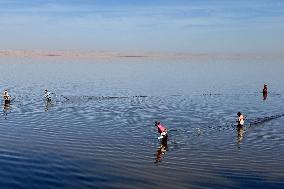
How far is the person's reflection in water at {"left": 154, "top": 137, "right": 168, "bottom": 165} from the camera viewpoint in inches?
1071

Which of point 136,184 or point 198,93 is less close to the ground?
point 198,93

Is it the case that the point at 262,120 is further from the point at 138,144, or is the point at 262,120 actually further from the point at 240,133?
the point at 138,144

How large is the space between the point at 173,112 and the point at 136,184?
25957mm

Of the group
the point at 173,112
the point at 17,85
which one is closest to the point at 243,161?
the point at 173,112

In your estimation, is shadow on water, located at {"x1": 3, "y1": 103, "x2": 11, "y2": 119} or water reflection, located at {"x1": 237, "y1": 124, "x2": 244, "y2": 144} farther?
shadow on water, located at {"x1": 3, "y1": 103, "x2": 11, "y2": 119}

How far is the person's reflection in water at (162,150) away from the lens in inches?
1071

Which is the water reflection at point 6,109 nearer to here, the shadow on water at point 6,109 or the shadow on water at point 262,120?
the shadow on water at point 6,109

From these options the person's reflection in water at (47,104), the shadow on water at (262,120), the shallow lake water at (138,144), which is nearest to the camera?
the shallow lake water at (138,144)

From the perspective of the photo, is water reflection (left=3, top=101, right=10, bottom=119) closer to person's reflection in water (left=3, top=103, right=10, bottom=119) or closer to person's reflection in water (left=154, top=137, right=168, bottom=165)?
person's reflection in water (left=3, top=103, right=10, bottom=119)

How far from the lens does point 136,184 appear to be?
72.6ft

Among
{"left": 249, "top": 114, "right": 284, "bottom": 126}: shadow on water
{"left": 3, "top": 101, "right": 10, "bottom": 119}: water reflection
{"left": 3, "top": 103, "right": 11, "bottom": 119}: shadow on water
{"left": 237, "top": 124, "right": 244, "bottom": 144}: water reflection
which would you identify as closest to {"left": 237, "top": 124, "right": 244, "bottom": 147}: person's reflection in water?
{"left": 237, "top": 124, "right": 244, "bottom": 144}: water reflection

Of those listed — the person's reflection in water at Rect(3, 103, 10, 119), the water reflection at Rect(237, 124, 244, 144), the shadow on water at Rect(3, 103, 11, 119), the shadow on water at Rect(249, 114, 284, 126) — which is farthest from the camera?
the person's reflection in water at Rect(3, 103, 10, 119)

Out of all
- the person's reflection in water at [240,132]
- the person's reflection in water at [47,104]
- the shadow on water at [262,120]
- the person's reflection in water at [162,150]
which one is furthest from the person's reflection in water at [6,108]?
the shadow on water at [262,120]

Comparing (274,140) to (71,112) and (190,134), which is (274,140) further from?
(71,112)
